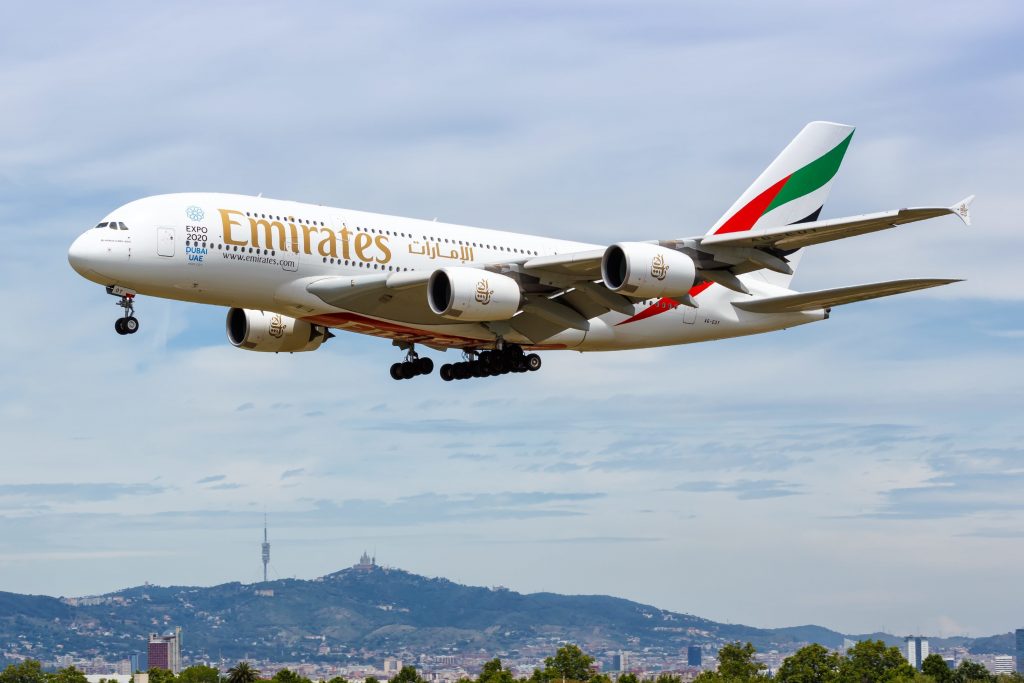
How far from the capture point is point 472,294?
47.6m

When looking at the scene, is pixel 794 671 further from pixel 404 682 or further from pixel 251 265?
pixel 251 265

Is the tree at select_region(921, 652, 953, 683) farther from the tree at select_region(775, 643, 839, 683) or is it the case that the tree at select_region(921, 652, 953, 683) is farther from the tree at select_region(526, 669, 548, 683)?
the tree at select_region(526, 669, 548, 683)

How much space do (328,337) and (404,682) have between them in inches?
4663

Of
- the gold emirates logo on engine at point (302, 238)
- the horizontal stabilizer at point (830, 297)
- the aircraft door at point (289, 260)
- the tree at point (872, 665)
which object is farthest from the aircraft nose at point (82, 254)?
the tree at point (872, 665)

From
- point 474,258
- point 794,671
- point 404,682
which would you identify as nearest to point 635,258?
point 474,258

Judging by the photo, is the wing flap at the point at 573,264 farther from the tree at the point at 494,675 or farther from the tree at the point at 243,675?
the tree at the point at 243,675

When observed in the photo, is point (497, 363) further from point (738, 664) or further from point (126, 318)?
point (738, 664)

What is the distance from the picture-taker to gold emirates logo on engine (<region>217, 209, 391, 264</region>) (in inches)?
1859

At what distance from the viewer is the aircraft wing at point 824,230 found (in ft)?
Answer: 143

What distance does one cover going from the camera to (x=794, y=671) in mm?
178625

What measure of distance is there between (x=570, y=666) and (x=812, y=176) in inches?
4624

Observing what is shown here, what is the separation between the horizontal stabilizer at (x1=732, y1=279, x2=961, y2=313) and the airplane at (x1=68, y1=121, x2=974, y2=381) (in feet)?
0.24

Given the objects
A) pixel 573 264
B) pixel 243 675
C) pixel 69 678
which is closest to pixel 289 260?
pixel 573 264

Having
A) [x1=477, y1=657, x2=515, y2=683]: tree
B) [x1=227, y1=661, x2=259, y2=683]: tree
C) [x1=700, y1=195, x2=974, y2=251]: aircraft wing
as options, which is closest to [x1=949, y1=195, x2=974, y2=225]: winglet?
[x1=700, y1=195, x2=974, y2=251]: aircraft wing
